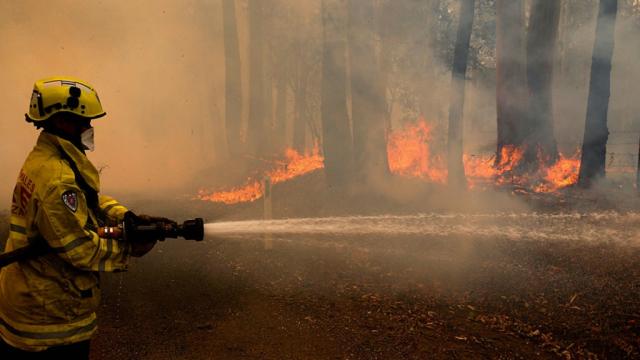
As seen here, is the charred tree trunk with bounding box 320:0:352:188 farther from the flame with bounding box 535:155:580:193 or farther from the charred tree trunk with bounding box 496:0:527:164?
the flame with bounding box 535:155:580:193

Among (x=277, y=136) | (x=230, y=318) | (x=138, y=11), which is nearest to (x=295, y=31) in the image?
(x=277, y=136)

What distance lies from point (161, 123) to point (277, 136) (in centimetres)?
1017

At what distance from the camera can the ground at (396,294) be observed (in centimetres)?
495

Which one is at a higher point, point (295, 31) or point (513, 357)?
point (295, 31)

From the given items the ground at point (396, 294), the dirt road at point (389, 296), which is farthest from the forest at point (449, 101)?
the dirt road at point (389, 296)

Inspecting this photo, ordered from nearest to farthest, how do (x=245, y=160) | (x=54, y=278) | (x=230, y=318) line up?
(x=54, y=278) < (x=230, y=318) < (x=245, y=160)

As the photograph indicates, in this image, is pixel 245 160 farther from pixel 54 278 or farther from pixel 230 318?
pixel 54 278

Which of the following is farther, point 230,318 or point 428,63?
point 428,63

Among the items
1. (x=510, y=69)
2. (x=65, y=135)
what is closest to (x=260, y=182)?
(x=510, y=69)

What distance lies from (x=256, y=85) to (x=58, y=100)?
21733mm

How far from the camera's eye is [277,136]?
27.4 meters

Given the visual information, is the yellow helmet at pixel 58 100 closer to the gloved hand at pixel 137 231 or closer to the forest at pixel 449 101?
the gloved hand at pixel 137 231

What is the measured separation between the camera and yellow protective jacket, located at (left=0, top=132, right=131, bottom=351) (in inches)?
97.4

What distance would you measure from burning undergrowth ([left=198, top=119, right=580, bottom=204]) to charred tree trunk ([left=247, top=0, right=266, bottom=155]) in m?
7.27
